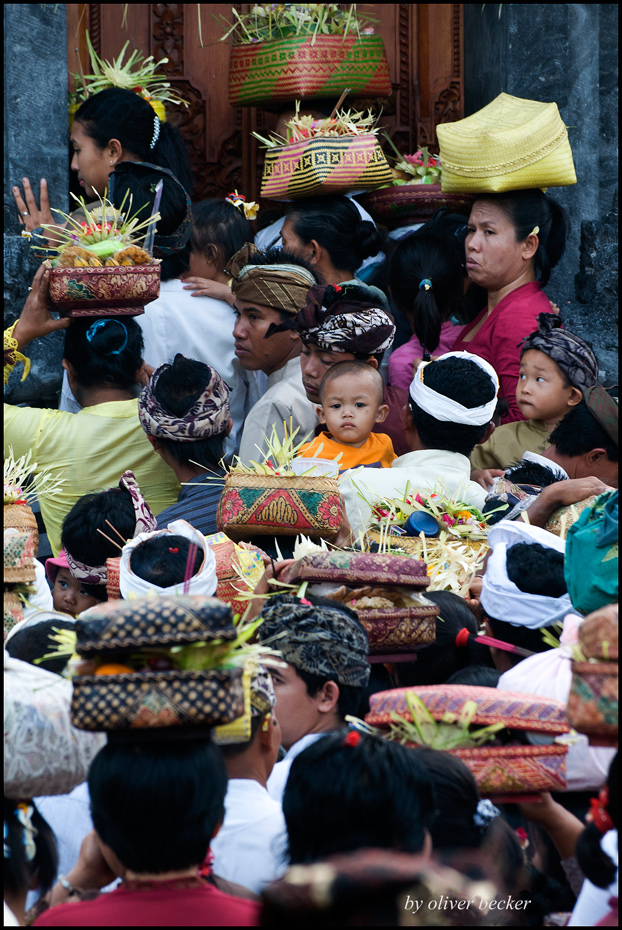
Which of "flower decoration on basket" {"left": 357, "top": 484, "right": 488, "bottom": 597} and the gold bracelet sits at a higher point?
the gold bracelet

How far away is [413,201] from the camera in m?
6.46

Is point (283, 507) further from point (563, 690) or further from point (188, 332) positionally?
point (188, 332)

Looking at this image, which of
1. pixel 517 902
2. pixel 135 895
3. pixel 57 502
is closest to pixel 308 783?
pixel 135 895

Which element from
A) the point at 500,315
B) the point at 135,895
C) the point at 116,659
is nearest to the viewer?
the point at 135,895

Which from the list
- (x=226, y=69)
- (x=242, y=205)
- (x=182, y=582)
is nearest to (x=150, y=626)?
(x=182, y=582)

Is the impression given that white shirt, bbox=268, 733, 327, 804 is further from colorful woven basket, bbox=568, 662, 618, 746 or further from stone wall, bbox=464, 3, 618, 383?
stone wall, bbox=464, 3, 618, 383

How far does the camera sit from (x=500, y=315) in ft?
18.9

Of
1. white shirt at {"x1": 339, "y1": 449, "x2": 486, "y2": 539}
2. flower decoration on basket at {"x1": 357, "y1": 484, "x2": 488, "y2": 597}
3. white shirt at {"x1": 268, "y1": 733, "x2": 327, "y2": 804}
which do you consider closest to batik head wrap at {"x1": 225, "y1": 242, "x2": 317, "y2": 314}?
white shirt at {"x1": 339, "y1": 449, "x2": 486, "y2": 539}

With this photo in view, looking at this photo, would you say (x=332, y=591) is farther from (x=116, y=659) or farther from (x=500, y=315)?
(x=500, y=315)

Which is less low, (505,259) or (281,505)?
(505,259)

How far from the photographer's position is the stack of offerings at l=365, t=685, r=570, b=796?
245 cm

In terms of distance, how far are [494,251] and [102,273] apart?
2011 mm

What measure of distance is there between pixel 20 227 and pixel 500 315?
2378 mm

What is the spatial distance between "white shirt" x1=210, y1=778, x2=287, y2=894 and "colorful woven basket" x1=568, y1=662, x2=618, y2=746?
2.43ft
